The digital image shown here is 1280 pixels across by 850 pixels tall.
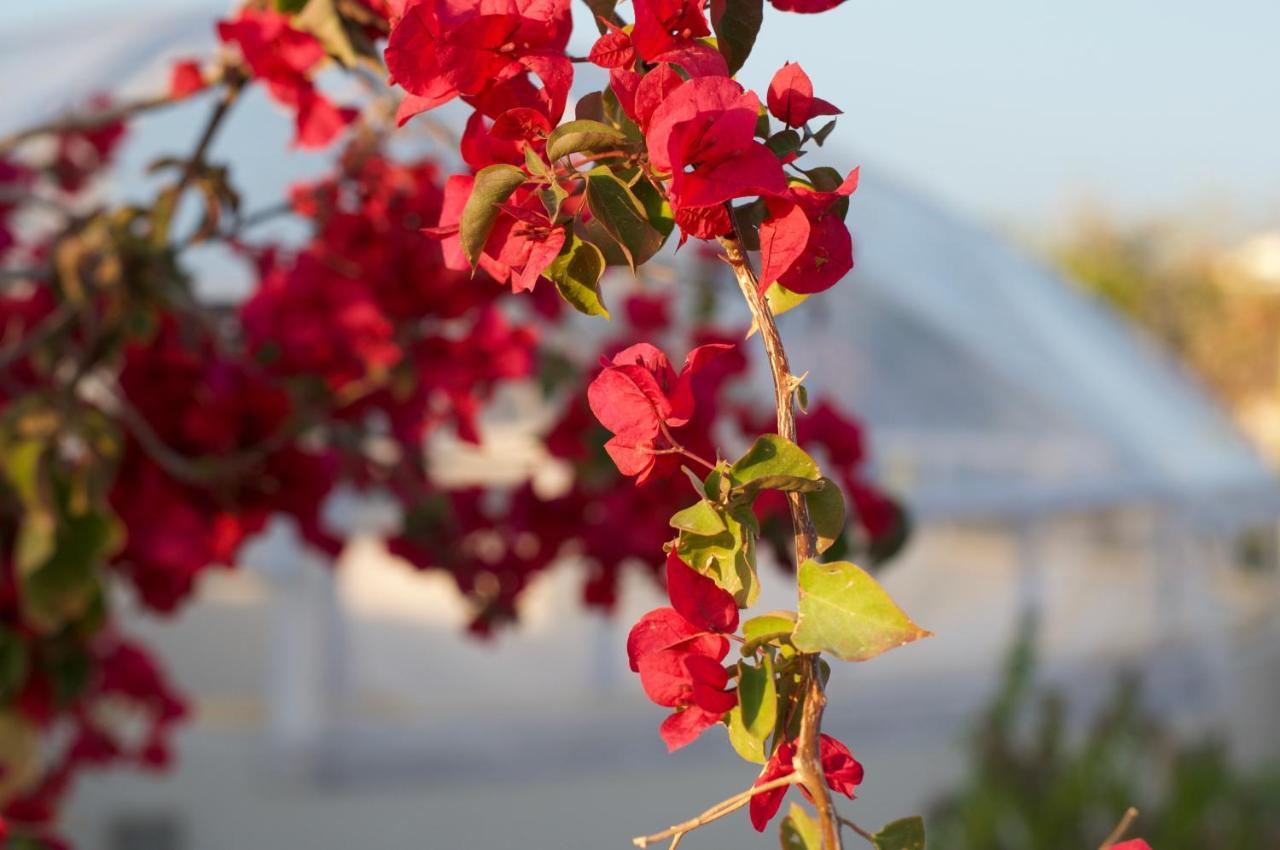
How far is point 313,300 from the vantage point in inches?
39.9

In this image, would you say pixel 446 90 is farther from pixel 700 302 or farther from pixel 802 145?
pixel 700 302

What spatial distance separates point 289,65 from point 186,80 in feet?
0.60

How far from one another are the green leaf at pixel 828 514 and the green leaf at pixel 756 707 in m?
0.03

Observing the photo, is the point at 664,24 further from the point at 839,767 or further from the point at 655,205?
the point at 839,767

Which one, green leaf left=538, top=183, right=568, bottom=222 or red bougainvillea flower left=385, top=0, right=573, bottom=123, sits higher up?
red bougainvillea flower left=385, top=0, right=573, bottom=123

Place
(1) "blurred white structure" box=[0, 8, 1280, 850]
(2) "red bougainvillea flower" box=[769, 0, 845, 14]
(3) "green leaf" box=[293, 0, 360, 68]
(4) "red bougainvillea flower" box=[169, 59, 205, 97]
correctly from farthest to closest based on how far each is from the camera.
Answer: (1) "blurred white structure" box=[0, 8, 1280, 850] < (4) "red bougainvillea flower" box=[169, 59, 205, 97] < (3) "green leaf" box=[293, 0, 360, 68] < (2) "red bougainvillea flower" box=[769, 0, 845, 14]

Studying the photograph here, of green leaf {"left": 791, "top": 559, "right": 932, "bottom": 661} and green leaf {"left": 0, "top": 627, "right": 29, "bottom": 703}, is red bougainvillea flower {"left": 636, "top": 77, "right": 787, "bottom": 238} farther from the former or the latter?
green leaf {"left": 0, "top": 627, "right": 29, "bottom": 703}

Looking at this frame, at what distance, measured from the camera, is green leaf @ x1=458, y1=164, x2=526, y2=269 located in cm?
37

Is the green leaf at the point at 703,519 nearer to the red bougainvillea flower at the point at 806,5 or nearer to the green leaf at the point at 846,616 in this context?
the green leaf at the point at 846,616

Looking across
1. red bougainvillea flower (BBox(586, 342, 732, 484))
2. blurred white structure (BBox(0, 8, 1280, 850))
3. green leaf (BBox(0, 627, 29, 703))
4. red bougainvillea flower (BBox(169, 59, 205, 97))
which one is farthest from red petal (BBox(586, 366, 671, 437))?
blurred white structure (BBox(0, 8, 1280, 850))

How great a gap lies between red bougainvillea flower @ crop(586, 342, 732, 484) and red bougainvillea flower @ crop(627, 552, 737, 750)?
30mm

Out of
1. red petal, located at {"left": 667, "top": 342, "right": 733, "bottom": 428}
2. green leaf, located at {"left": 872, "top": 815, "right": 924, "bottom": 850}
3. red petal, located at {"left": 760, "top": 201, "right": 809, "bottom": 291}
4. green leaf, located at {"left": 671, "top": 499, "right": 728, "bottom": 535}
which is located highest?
red petal, located at {"left": 760, "top": 201, "right": 809, "bottom": 291}

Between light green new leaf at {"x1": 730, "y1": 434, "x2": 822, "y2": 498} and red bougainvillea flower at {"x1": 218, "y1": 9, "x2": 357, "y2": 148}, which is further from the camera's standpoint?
red bougainvillea flower at {"x1": 218, "y1": 9, "x2": 357, "y2": 148}

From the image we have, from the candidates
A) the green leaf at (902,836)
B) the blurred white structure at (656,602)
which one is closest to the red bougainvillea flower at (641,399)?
the green leaf at (902,836)
